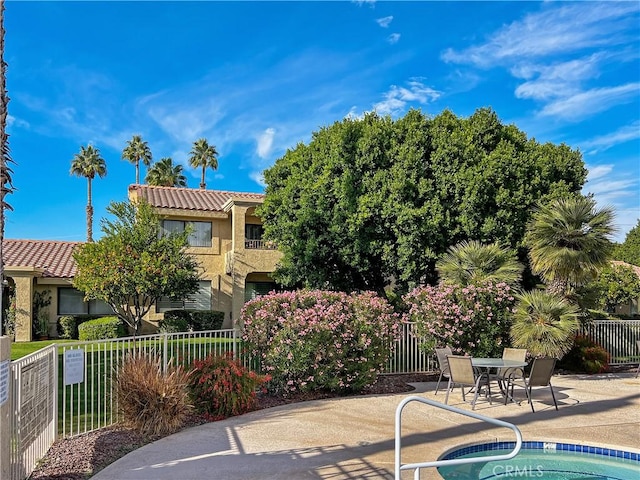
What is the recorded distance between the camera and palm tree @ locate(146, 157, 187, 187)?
4772cm

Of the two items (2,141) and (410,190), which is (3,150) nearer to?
(2,141)

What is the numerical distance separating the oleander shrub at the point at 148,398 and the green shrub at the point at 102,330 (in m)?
15.7

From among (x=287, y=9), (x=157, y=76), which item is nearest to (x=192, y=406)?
(x=287, y=9)

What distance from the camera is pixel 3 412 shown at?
5320mm

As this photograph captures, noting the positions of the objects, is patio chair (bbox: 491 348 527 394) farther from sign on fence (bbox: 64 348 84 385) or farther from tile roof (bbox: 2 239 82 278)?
tile roof (bbox: 2 239 82 278)

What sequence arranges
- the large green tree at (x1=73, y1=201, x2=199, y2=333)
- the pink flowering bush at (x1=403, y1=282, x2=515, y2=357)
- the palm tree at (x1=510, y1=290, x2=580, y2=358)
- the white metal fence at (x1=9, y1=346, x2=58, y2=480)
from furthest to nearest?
1. the large green tree at (x1=73, y1=201, x2=199, y2=333)
2. the pink flowering bush at (x1=403, y1=282, x2=515, y2=357)
3. the palm tree at (x1=510, y1=290, x2=580, y2=358)
4. the white metal fence at (x1=9, y1=346, x2=58, y2=480)

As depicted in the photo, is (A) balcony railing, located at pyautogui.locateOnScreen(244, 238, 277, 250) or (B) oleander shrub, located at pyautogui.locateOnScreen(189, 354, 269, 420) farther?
(A) balcony railing, located at pyautogui.locateOnScreen(244, 238, 277, 250)

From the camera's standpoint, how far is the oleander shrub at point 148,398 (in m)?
8.47

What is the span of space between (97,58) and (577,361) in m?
16.4

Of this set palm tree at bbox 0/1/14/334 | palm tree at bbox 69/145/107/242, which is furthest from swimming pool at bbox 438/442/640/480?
palm tree at bbox 69/145/107/242

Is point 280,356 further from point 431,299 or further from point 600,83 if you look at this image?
point 600,83

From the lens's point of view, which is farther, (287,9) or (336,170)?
(336,170)
